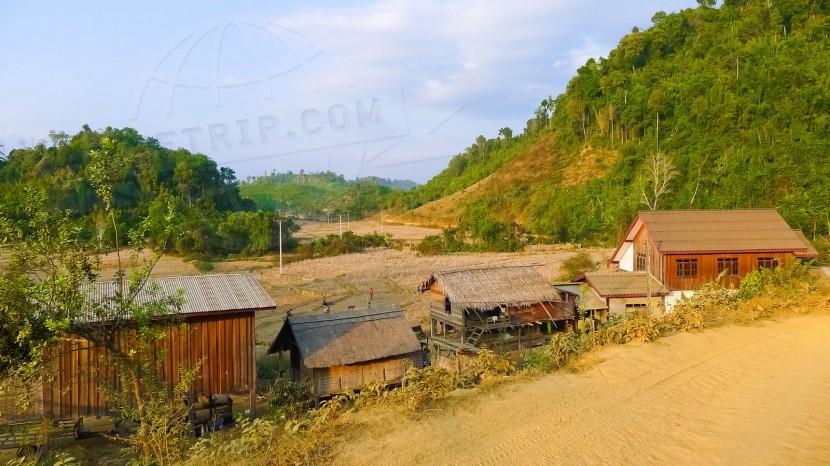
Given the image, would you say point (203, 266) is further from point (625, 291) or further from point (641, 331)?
point (641, 331)

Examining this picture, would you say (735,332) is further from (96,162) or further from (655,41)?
(655,41)

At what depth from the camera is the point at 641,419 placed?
8633mm

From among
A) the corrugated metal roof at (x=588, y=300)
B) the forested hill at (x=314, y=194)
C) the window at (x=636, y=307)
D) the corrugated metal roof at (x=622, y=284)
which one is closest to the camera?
the corrugated metal roof at (x=588, y=300)

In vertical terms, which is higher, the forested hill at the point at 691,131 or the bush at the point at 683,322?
the forested hill at the point at 691,131

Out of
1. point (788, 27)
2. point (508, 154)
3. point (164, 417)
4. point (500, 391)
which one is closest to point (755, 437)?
point (500, 391)

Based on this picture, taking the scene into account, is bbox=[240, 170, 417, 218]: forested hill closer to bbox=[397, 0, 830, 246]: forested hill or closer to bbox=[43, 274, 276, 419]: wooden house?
bbox=[397, 0, 830, 246]: forested hill

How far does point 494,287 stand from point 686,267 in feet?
29.8

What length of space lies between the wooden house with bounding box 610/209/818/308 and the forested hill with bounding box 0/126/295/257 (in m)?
28.5

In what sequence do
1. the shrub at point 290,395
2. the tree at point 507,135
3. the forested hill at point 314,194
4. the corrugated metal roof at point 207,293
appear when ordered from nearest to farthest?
the corrugated metal roof at point 207,293, the shrub at point 290,395, the tree at point 507,135, the forested hill at point 314,194

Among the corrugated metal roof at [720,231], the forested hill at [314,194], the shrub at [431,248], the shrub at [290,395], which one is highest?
the forested hill at [314,194]

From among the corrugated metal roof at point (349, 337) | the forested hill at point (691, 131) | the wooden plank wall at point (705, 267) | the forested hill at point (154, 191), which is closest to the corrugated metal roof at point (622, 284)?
the wooden plank wall at point (705, 267)

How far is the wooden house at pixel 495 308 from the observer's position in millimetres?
18172

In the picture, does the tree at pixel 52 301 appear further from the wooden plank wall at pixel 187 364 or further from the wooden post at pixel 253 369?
the wooden post at pixel 253 369

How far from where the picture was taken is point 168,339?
1224 centimetres
